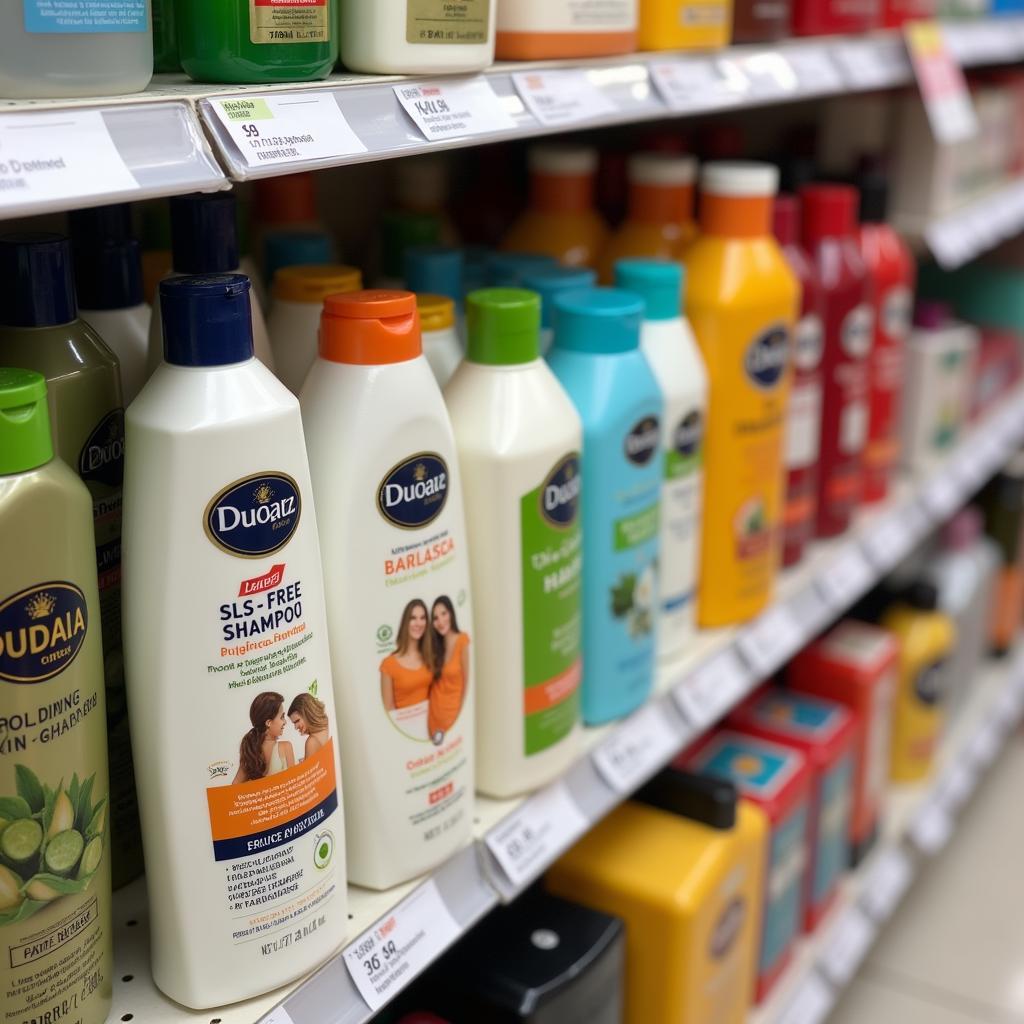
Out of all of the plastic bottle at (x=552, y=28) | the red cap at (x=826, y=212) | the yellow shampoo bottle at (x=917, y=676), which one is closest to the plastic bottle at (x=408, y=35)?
the plastic bottle at (x=552, y=28)

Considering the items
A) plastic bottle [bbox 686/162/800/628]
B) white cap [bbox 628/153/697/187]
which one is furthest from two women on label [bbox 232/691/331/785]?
white cap [bbox 628/153/697/187]

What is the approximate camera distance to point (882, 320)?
1568 mm

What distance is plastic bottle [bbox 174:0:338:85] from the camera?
683 millimetres

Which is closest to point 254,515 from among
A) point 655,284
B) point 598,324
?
point 598,324

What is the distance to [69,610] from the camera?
64 centimetres

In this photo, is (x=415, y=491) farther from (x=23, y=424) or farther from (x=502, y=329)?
(x=23, y=424)

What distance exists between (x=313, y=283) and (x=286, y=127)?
0.23m

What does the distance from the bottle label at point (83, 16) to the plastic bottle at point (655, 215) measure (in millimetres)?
726

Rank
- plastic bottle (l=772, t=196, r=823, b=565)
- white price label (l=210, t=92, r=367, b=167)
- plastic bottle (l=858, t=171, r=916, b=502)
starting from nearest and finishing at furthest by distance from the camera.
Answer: white price label (l=210, t=92, r=367, b=167) → plastic bottle (l=772, t=196, r=823, b=565) → plastic bottle (l=858, t=171, r=916, b=502)

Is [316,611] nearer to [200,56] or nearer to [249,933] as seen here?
[249,933]

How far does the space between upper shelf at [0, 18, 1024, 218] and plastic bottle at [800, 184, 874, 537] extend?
27 cm

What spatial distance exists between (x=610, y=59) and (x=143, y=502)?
58 centimetres

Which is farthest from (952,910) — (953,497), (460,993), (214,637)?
(214,637)

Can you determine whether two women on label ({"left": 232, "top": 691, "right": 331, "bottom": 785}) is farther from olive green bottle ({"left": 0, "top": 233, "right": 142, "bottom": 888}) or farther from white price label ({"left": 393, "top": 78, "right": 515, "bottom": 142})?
white price label ({"left": 393, "top": 78, "right": 515, "bottom": 142})
